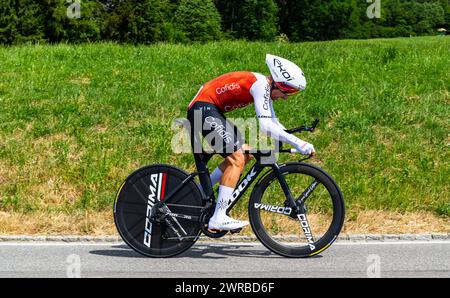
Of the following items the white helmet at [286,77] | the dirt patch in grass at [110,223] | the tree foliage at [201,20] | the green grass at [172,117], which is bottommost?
the tree foliage at [201,20]

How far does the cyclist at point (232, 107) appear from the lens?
5922 millimetres

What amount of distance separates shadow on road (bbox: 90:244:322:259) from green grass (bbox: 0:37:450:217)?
1.76 meters

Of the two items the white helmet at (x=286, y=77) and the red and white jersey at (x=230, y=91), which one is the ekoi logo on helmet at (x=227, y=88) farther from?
the white helmet at (x=286, y=77)

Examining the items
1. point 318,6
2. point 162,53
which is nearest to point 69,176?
point 162,53

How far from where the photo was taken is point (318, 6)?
9481 centimetres

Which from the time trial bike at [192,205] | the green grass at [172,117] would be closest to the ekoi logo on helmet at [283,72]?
the time trial bike at [192,205]

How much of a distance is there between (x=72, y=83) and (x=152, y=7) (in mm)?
53420

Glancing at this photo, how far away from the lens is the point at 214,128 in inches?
239

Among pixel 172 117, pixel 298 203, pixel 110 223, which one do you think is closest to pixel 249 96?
pixel 298 203

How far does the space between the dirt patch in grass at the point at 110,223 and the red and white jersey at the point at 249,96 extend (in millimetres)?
1628

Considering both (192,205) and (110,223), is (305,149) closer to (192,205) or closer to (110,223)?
(192,205)

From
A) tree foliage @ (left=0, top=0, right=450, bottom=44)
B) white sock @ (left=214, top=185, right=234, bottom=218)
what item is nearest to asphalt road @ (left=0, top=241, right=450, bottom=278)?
Result: white sock @ (left=214, top=185, right=234, bottom=218)
